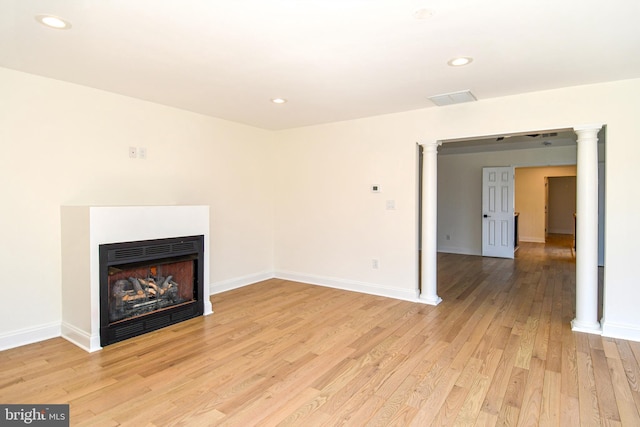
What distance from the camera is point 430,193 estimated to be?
435cm

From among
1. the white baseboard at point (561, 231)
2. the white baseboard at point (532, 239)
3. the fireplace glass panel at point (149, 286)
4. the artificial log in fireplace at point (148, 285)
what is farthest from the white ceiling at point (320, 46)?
the white baseboard at point (561, 231)

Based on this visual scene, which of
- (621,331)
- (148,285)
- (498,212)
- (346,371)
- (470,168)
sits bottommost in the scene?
(346,371)

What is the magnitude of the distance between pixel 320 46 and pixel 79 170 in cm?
260

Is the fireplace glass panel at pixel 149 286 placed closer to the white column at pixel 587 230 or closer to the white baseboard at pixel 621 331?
the white column at pixel 587 230

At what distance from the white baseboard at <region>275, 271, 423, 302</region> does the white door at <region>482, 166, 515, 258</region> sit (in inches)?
169

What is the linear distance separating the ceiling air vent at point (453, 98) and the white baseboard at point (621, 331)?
2.52 m

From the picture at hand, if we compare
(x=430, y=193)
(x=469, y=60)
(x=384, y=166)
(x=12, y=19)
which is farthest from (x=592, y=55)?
(x=12, y=19)

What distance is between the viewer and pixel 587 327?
11.2ft

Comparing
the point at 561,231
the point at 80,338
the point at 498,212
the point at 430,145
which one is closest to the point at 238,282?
the point at 80,338

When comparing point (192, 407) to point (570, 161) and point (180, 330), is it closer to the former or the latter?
point (180, 330)

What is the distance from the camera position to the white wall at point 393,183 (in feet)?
10.7

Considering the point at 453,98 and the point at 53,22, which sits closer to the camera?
the point at 53,22

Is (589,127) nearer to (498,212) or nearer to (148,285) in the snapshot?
(148,285)

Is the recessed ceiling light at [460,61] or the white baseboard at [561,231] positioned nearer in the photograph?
the recessed ceiling light at [460,61]
